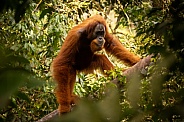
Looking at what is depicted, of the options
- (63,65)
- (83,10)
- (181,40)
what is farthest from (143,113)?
(83,10)

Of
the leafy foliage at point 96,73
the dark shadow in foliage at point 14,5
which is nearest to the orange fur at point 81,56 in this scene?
the leafy foliage at point 96,73

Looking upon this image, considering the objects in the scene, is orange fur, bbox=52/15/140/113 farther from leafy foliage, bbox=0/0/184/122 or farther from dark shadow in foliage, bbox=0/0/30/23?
dark shadow in foliage, bbox=0/0/30/23

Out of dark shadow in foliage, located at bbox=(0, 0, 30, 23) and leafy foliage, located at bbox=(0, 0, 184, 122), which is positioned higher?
dark shadow in foliage, located at bbox=(0, 0, 30, 23)

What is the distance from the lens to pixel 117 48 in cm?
470

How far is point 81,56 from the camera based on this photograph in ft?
15.0

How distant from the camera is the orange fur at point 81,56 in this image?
13.7ft

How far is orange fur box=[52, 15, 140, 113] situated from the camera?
13.7ft

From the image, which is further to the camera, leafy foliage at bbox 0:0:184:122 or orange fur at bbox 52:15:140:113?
orange fur at bbox 52:15:140:113

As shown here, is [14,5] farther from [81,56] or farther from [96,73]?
[96,73]

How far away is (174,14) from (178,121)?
313 mm

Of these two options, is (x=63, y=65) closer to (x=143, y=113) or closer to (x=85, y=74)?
(x=85, y=74)

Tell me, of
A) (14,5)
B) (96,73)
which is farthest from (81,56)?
(14,5)

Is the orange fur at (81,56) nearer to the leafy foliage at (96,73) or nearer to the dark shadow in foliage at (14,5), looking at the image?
the leafy foliage at (96,73)

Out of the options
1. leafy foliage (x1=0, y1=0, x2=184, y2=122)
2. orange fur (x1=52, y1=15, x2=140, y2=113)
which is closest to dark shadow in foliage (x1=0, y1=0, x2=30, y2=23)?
leafy foliage (x1=0, y1=0, x2=184, y2=122)
